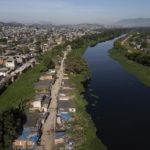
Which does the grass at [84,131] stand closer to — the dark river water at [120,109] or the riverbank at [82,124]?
the riverbank at [82,124]

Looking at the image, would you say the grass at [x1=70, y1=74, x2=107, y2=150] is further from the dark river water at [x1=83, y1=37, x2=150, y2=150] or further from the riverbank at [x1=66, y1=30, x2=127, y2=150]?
the dark river water at [x1=83, y1=37, x2=150, y2=150]

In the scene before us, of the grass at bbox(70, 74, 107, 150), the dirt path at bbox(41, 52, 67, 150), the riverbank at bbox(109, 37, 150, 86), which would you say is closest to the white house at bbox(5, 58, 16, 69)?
the dirt path at bbox(41, 52, 67, 150)

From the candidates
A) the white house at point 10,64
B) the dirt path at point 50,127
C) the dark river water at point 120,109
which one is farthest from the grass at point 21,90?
the dark river water at point 120,109

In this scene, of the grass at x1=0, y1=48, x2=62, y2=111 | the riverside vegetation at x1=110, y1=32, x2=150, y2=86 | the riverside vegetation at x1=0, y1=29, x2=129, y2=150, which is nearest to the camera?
the riverside vegetation at x1=0, y1=29, x2=129, y2=150

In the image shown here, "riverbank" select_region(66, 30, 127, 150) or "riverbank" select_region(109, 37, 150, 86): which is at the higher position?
→ "riverbank" select_region(66, 30, 127, 150)

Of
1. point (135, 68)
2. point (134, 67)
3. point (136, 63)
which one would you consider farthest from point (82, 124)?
point (136, 63)

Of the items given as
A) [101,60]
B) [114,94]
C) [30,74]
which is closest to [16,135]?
[114,94]

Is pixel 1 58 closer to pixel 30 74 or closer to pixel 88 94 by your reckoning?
pixel 30 74

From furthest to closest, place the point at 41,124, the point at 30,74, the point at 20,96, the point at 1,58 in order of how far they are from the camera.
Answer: the point at 1,58, the point at 30,74, the point at 20,96, the point at 41,124
